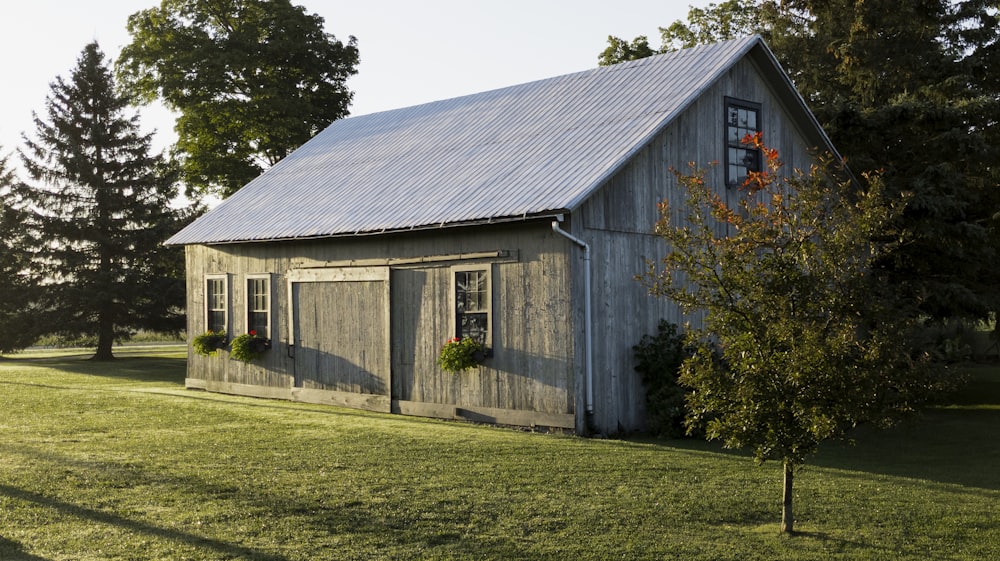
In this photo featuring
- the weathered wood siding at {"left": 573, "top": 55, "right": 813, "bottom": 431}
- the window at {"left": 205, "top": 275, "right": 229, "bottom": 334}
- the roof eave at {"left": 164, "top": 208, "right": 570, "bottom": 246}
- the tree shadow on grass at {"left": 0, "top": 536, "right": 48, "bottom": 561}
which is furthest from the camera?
the window at {"left": 205, "top": 275, "right": 229, "bottom": 334}

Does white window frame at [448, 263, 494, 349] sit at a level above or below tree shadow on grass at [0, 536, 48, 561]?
above

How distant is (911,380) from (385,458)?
6546mm

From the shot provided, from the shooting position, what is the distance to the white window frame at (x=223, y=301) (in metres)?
22.1

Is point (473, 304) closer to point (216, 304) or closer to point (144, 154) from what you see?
point (216, 304)

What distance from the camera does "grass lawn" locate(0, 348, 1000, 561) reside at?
8.25m

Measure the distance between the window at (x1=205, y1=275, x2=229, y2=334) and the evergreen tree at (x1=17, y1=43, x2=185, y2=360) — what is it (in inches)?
601

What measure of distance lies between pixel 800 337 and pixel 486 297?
8.55m

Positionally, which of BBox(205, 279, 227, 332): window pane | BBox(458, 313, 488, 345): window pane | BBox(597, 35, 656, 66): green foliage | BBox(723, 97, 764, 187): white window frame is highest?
BBox(597, 35, 656, 66): green foliage

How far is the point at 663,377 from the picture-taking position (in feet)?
51.6

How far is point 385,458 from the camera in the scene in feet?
41.0

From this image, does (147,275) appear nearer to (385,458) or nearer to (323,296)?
(323,296)

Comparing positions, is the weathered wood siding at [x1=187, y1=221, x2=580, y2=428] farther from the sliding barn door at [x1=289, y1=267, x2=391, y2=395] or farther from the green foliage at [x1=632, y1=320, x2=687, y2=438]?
the green foliage at [x1=632, y1=320, x2=687, y2=438]

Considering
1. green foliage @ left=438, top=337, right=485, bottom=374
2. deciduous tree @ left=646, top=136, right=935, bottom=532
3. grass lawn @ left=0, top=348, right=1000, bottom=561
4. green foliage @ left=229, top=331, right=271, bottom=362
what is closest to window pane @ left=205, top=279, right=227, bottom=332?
green foliage @ left=229, top=331, right=271, bottom=362

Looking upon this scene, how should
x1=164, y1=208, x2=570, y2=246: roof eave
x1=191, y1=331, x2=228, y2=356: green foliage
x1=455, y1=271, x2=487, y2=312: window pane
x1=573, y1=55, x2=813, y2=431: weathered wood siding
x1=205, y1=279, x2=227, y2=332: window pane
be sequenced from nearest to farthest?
x1=164, y1=208, x2=570, y2=246: roof eave → x1=573, y1=55, x2=813, y2=431: weathered wood siding → x1=455, y1=271, x2=487, y2=312: window pane → x1=191, y1=331, x2=228, y2=356: green foliage → x1=205, y1=279, x2=227, y2=332: window pane
